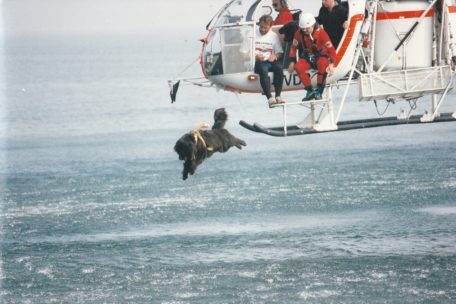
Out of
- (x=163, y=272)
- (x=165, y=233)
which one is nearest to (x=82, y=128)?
(x=165, y=233)

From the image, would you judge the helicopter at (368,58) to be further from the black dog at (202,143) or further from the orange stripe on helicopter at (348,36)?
the black dog at (202,143)

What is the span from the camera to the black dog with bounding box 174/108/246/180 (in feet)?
56.0

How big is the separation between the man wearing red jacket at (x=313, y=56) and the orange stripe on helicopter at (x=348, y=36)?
446 mm

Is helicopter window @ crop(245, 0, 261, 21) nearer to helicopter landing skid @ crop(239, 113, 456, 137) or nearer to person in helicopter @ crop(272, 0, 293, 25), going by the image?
person in helicopter @ crop(272, 0, 293, 25)

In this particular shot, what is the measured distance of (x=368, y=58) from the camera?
22.4 meters

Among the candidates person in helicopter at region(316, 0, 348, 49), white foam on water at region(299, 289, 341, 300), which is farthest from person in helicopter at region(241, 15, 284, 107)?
white foam on water at region(299, 289, 341, 300)

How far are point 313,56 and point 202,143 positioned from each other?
4.38 metres

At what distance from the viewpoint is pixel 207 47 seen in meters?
21.2

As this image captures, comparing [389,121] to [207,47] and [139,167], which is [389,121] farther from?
[139,167]

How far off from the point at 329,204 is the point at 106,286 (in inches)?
1281

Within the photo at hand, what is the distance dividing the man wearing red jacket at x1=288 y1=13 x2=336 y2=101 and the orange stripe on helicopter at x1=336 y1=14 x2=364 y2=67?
17.5 inches

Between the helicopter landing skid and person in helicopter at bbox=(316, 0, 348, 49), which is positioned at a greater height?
person in helicopter at bbox=(316, 0, 348, 49)

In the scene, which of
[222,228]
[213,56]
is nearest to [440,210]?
[222,228]

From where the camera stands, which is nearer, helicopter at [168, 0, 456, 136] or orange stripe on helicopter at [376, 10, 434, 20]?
helicopter at [168, 0, 456, 136]
